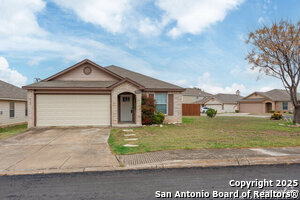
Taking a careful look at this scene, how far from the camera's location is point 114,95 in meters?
14.4

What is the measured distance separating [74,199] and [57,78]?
46.3 ft

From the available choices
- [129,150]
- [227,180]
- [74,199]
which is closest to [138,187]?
[74,199]

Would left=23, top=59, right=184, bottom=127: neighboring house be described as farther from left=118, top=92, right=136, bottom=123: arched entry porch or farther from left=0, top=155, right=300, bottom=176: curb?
left=0, top=155, right=300, bottom=176: curb

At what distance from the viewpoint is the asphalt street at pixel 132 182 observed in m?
4.11

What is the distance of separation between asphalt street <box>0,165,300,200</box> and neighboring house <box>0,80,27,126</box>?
1407 centimetres

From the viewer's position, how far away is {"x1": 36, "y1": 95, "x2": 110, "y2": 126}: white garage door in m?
14.1

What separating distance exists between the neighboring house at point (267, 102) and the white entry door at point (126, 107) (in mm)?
35826

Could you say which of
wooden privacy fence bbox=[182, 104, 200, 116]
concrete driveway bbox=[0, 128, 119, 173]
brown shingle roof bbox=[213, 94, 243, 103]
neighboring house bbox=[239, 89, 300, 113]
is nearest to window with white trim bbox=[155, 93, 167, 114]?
concrete driveway bbox=[0, 128, 119, 173]

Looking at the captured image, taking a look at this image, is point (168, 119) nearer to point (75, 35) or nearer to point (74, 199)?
point (75, 35)

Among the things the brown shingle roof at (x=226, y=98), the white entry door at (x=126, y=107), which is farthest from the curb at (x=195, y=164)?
the brown shingle roof at (x=226, y=98)

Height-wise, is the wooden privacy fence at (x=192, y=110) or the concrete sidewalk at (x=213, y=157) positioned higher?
the wooden privacy fence at (x=192, y=110)

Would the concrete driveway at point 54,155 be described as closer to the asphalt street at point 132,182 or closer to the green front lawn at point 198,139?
the asphalt street at point 132,182

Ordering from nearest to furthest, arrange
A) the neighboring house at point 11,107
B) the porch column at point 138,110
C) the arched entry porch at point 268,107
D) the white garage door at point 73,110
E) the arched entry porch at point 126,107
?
the white garage door at point 73,110 → the porch column at point 138,110 → the neighboring house at point 11,107 → the arched entry porch at point 126,107 → the arched entry porch at point 268,107

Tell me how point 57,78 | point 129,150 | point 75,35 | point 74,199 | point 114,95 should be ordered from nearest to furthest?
1. point 74,199
2. point 129,150
3. point 114,95
4. point 57,78
5. point 75,35
